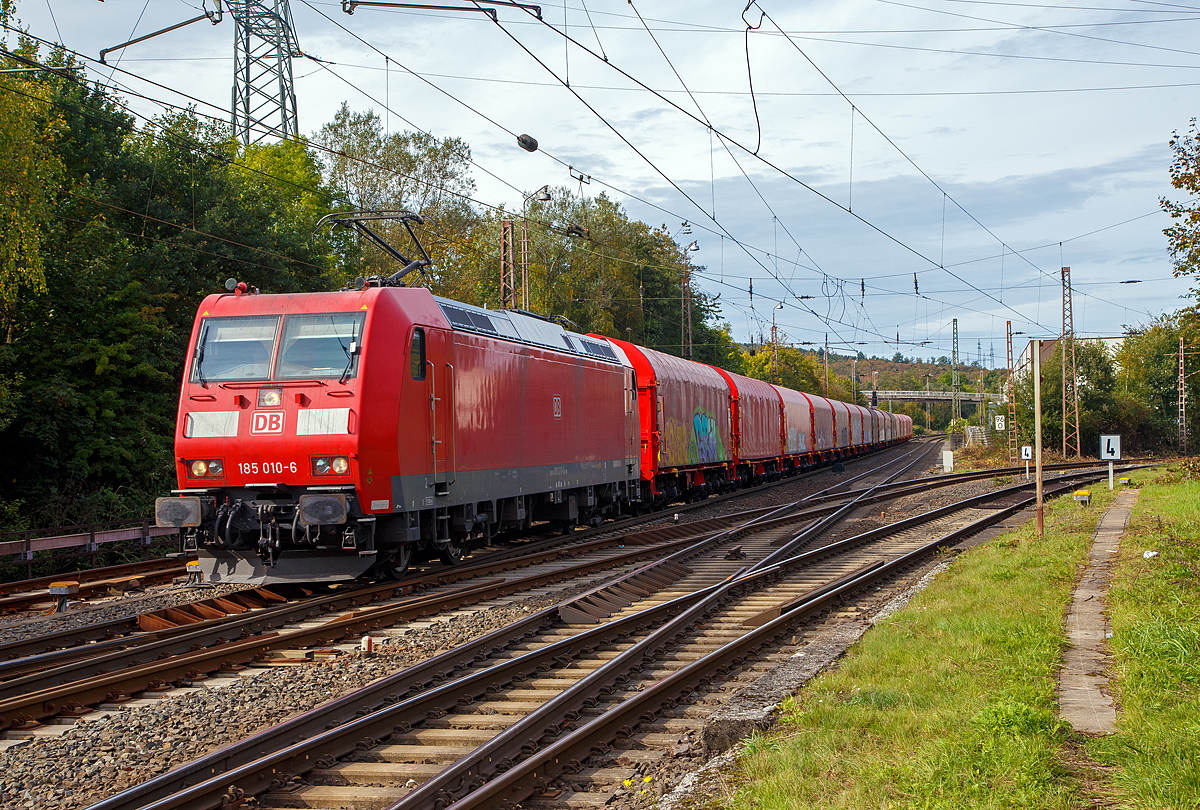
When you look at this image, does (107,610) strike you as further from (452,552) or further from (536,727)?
(536,727)

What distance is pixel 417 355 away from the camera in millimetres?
11930

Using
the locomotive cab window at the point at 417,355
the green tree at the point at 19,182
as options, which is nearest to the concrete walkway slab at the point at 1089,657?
the locomotive cab window at the point at 417,355

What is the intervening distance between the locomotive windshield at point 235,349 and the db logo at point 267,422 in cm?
51

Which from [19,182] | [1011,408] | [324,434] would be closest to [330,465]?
[324,434]

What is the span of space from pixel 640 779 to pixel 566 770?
0.46m

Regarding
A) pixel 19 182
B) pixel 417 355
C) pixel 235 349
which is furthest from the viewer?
pixel 19 182

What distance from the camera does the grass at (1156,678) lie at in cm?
447

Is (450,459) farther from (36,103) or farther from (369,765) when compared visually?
(36,103)

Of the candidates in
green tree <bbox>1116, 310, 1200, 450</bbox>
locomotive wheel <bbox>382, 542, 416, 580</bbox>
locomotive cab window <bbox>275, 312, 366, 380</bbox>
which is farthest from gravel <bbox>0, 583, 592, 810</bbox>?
green tree <bbox>1116, 310, 1200, 450</bbox>

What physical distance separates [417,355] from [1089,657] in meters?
8.22

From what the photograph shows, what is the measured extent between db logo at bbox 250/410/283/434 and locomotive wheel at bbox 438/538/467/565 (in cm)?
321

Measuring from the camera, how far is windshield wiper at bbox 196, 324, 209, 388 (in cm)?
1158

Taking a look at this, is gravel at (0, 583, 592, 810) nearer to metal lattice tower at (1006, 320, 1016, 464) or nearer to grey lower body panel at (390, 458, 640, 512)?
grey lower body panel at (390, 458, 640, 512)

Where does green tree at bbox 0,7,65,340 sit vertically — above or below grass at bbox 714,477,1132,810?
above
